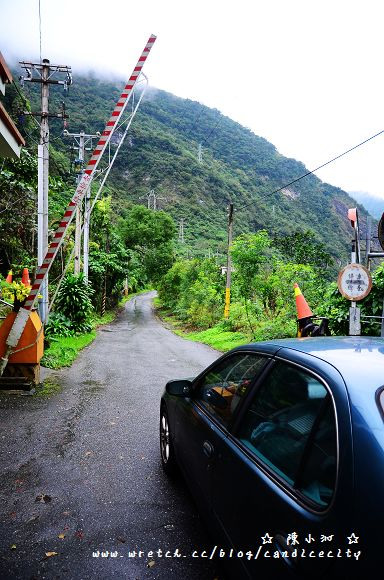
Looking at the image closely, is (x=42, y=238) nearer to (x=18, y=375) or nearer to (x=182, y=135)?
(x=18, y=375)

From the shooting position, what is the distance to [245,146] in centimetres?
10669

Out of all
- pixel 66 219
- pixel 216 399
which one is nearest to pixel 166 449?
pixel 216 399

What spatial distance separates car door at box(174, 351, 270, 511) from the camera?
92.0 inches

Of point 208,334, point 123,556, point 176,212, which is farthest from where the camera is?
point 176,212

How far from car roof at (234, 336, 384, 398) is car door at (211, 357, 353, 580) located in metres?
0.07

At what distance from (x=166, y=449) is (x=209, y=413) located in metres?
1.24

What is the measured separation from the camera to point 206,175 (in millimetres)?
92312

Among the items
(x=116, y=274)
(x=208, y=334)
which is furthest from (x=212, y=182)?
(x=208, y=334)

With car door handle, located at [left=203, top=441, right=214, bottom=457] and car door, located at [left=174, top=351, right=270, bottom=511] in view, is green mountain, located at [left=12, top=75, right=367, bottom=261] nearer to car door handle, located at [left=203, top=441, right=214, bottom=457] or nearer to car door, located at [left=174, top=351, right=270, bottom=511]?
car door, located at [left=174, top=351, right=270, bottom=511]

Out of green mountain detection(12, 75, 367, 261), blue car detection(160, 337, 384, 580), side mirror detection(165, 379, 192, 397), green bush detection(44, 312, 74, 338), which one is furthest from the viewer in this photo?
green mountain detection(12, 75, 367, 261)

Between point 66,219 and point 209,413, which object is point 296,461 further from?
point 66,219

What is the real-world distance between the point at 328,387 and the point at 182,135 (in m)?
114

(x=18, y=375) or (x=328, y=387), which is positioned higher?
(x=328, y=387)

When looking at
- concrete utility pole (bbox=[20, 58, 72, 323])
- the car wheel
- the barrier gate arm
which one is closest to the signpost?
the car wheel
